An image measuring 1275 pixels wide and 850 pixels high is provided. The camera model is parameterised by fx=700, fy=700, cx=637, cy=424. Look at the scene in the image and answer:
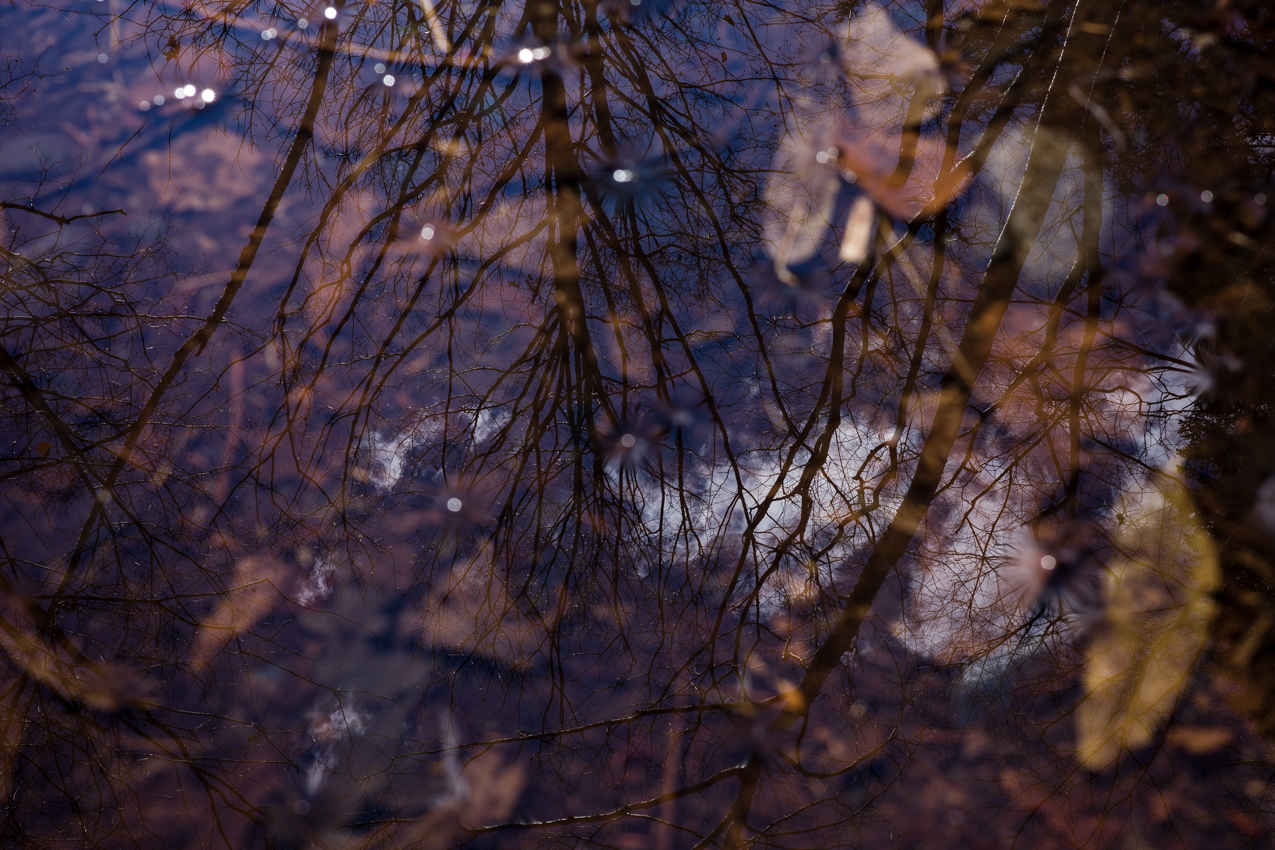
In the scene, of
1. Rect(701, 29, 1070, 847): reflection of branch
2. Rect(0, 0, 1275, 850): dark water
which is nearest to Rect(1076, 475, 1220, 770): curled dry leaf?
Rect(0, 0, 1275, 850): dark water

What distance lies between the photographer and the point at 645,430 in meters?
1.66

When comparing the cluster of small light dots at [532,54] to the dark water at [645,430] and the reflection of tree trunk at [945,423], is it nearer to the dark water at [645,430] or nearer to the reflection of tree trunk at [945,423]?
the dark water at [645,430]

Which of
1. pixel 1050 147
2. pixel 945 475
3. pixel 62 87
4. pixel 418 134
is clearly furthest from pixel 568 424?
pixel 62 87

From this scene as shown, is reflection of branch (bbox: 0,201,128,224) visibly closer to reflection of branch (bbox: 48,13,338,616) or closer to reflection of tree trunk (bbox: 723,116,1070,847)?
reflection of branch (bbox: 48,13,338,616)

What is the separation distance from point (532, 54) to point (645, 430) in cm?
126

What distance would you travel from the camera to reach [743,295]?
180 cm

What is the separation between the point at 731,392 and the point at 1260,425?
3.97ft

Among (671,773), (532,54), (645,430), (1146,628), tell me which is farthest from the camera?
(532,54)

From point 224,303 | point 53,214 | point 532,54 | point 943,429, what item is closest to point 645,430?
point 943,429

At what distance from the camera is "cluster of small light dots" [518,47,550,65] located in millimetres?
2098

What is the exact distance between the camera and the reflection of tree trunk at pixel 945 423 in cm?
147

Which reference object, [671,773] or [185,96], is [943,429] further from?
[185,96]

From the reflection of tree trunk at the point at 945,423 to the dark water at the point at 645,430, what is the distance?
0.01 m

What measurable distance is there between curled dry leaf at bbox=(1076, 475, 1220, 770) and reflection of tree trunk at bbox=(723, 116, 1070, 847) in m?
0.43
